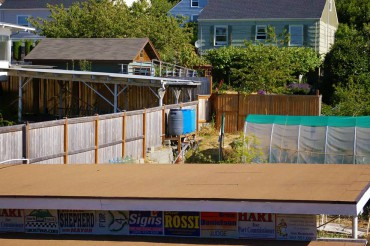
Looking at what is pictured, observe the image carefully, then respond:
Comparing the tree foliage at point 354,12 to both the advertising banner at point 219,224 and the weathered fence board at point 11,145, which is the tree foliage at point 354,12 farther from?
the advertising banner at point 219,224

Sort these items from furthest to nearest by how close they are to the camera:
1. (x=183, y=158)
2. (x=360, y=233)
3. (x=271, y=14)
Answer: (x=271, y=14)
(x=183, y=158)
(x=360, y=233)

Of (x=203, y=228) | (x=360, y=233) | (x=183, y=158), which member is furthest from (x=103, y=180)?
(x=183, y=158)

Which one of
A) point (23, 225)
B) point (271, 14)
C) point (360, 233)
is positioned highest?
point (271, 14)

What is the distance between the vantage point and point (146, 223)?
8445 millimetres

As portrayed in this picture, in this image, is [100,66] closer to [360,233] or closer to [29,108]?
[29,108]

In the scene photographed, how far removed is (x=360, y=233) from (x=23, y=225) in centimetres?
871

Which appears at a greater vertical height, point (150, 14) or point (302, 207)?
point (150, 14)

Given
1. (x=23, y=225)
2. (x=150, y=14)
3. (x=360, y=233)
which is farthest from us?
(x=150, y=14)

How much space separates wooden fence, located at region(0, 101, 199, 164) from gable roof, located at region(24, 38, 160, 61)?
14.9 metres

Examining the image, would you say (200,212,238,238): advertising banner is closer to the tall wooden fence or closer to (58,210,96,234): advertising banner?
(58,210,96,234): advertising banner

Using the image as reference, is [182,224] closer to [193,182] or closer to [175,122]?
[193,182]

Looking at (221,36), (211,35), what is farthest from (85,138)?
(221,36)

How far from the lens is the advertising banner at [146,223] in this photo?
8406mm

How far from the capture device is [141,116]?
24578mm
